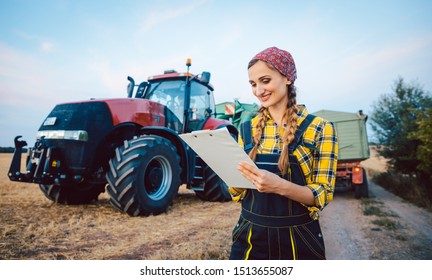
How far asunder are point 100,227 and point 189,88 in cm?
315

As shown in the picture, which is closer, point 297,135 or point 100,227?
point 297,135

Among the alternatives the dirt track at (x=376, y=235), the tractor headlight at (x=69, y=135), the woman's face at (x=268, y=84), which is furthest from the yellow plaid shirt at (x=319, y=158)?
the tractor headlight at (x=69, y=135)

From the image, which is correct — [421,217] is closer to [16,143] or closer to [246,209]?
[246,209]

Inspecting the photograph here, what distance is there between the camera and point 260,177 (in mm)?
1027

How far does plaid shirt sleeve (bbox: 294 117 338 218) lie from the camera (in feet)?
Result: 3.80

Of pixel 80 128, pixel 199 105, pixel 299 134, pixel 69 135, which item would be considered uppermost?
pixel 199 105

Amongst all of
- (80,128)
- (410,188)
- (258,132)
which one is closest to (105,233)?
(80,128)

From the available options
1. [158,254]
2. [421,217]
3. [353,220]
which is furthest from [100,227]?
[421,217]

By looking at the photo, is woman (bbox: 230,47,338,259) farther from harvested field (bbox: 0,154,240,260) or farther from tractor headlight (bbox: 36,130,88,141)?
tractor headlight (bbox: 36,130,88,141)

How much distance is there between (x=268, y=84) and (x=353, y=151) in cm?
811

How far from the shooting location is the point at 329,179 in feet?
3.82

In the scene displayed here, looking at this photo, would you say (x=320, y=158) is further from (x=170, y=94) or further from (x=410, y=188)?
(x=410, y=188)

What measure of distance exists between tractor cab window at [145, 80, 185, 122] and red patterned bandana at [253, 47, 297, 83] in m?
4.33
